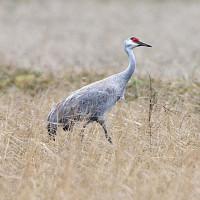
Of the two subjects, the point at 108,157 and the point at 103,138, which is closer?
the point at 108,157

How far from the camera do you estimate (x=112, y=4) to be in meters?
20.4

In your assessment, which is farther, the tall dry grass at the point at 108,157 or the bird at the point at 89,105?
the bird at the point at 89,105

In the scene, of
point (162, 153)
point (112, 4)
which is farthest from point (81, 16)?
point (162, 153)

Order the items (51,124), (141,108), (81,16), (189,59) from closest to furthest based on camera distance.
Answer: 1. (51,124)
2. (141,108)
3. (189,59)
4. (81,16)

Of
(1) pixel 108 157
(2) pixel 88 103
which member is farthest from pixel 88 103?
(1) pixel 108 157

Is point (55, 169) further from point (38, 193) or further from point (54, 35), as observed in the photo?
point (54, 35)

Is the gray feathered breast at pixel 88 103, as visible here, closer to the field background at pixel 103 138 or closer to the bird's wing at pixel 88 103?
the bird's wing at pixel 88 103

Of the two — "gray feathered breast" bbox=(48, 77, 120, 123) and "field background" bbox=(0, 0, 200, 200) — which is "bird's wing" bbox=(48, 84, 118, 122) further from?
"field background" bbox=(0, 0, 200, 200)

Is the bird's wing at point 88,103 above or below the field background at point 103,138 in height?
above

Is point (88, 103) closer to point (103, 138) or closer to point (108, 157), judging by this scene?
point (103, 138)

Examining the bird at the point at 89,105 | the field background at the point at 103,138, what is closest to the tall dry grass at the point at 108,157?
the field background at the point at 103,138

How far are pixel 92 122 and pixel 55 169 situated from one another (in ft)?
5.67

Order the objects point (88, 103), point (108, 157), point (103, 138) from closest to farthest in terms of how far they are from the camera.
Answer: point (108, 157), point (103, 138), point (88, 103)

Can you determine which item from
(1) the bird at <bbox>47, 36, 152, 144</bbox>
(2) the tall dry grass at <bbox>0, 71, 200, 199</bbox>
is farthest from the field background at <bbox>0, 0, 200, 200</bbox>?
(1) the bird at <bbox>47, 36, 152, 144</bbox>
